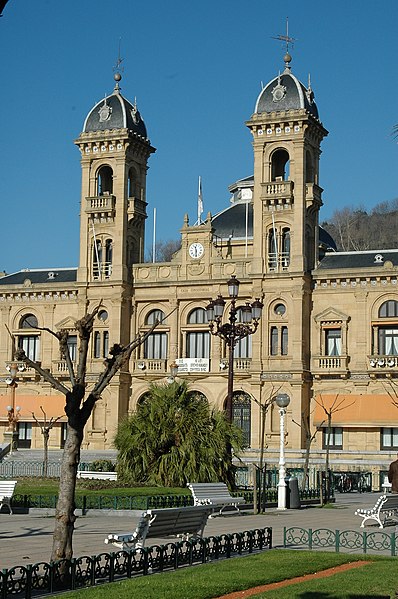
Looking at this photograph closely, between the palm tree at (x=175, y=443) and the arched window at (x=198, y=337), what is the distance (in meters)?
29.5

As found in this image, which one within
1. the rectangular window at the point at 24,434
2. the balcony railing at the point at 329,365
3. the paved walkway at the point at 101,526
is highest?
the balcony railing at the point at 329,365

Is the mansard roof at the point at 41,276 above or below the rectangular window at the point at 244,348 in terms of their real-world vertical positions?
above

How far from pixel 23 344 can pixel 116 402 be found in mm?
9682

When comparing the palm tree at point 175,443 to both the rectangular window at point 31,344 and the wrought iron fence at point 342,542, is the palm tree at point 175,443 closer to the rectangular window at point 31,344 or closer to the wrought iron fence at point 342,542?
the wrought iron fence at point 342,542

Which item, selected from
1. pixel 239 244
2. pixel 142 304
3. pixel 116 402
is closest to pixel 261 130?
pixel 239 244

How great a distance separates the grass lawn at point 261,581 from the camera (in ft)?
Result: 47.4

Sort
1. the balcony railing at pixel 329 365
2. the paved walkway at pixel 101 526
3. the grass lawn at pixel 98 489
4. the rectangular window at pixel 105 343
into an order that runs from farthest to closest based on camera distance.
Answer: the rectangular window at pixel 105 343 < the balcony railing at pixel 329 365 < the grass lawn at pixel 98 489 < the paved walkway at pixel 101 526

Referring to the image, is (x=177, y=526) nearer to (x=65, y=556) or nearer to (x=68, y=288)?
(x=65, y=556)

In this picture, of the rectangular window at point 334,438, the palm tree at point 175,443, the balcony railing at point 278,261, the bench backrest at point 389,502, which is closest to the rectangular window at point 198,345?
the balcony railing at point 278,261

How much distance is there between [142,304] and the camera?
2694 inches

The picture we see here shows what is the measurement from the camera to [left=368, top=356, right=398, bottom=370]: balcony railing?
60.8m

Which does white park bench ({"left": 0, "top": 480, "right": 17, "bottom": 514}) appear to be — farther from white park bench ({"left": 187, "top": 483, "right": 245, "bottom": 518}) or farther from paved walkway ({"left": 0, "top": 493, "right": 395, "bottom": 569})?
white park bench ({"left": 187, "top": 483, "right": 245, "bottom": 518})

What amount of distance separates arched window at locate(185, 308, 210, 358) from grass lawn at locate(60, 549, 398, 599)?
47512 mm

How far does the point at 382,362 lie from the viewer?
6116 centimetres
